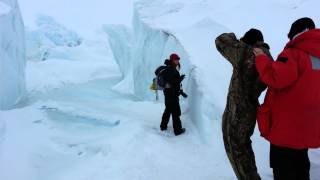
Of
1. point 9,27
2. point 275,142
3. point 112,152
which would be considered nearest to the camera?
point 275,142

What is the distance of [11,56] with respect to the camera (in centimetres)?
1568

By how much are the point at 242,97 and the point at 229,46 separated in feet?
1.37

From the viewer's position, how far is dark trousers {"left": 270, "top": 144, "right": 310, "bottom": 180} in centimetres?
312

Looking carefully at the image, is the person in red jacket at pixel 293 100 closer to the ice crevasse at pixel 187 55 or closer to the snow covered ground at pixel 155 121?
the snow covered ground at pixel 155 121

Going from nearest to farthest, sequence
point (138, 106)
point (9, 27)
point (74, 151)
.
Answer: point (74, 151) < point (138, 106) < point (9, 27)

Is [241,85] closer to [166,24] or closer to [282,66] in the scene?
[282,66]

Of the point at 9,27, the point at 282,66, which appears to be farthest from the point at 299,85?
the point at 9,27

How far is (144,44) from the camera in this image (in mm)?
14070

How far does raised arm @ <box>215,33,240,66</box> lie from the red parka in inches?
15.3

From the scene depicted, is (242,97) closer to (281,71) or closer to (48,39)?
(281,71)

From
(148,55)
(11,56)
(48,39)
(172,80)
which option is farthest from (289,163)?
(48,39)

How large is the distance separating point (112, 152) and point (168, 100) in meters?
1.23

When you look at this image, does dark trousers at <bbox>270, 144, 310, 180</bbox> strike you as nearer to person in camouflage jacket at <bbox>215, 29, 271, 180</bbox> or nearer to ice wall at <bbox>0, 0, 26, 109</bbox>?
person in camouflage jacket at <bbox>215, 29, 271, 180</bbox>

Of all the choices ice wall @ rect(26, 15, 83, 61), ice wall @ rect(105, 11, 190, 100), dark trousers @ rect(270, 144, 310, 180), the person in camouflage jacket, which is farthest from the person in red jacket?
ice wall @ rect(26, 15, 83, 61)
